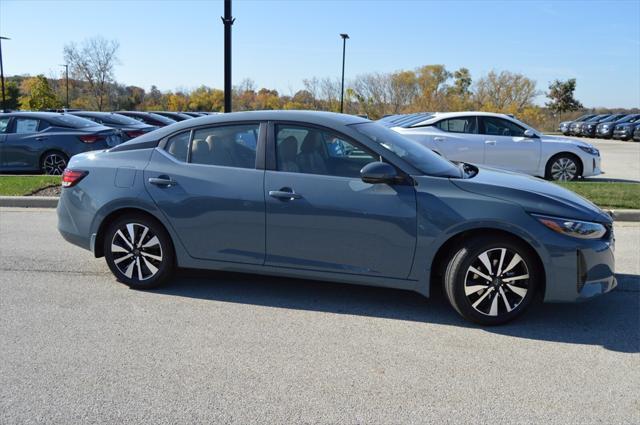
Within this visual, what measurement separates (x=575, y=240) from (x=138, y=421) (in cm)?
323

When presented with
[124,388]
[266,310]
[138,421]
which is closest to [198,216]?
[266,310]

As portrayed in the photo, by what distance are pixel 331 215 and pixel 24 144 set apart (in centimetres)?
1021

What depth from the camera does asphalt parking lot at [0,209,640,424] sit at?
11.0 feet

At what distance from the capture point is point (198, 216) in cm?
507

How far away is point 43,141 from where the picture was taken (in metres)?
12.6

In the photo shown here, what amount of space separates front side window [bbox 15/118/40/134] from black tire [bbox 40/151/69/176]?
0.64m

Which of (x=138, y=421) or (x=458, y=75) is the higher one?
(x=458, y=75)

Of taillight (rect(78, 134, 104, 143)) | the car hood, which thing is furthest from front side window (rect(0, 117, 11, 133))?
the car hood

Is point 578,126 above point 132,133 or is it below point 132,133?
above

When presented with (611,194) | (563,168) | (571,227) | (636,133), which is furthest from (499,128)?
(636,133)

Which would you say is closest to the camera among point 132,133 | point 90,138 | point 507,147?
point 90,138

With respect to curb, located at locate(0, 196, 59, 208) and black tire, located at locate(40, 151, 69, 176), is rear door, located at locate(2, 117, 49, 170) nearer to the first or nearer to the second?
black tire, located at locate(40, 151, 69, 176)

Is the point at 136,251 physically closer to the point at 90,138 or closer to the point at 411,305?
the point at 411,305

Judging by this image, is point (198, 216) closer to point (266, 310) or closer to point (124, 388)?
point (266, 310)
